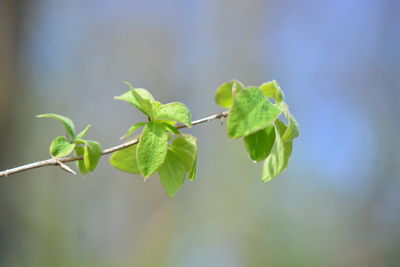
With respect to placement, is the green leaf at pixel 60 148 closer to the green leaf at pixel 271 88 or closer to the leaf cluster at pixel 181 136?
the leaf cluster at pixel 181 136

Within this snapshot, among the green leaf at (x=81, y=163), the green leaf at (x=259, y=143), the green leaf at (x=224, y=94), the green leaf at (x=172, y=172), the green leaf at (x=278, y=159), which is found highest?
the green leaf at (x=224, y=94)

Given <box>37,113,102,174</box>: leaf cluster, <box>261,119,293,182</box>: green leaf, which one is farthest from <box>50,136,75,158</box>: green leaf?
<box>261,119,293,182</box>: green leaf

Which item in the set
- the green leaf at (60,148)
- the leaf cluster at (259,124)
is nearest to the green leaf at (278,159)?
the leaf cluster at (259,124)

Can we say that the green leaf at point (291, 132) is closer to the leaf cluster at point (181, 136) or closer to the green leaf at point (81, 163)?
the leaf cluster at point (181, 136)

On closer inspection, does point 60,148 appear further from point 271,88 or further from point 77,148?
point 271,88

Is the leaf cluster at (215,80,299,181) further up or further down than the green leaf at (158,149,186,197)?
further up

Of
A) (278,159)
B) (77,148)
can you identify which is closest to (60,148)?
(77,148)

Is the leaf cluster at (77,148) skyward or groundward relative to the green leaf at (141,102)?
groundward

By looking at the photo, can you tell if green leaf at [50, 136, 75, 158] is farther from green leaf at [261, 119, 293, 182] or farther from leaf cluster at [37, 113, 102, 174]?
green leaf at [261, 119, 293, 182]
